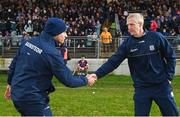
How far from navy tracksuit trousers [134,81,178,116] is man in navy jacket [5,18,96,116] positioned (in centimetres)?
152

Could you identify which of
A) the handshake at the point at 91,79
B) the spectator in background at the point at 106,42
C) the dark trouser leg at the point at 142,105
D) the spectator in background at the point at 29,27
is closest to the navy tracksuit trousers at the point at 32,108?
the handshake at the point at 91,79

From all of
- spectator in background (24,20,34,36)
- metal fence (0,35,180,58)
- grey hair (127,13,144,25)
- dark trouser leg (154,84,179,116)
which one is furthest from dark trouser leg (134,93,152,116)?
spectator in background (24,20,34,36)

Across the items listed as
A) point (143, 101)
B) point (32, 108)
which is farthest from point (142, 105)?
point (32, 108)

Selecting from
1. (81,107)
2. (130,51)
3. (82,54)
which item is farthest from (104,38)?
(130,51)

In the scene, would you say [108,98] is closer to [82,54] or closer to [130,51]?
[130,51]

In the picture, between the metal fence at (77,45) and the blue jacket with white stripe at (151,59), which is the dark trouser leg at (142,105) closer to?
the blue jacket with white stripe at (151,59)

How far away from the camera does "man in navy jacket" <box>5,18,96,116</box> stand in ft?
23.8

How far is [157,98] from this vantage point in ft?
27.9

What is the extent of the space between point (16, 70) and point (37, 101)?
510 mm

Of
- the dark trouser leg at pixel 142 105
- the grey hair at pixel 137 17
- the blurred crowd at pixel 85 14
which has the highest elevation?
the grey hair at pixel 137 17

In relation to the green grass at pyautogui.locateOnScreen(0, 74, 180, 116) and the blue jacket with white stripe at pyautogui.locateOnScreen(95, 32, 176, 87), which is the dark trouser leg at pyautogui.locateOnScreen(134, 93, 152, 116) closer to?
the blue jacket with white stripe at pyautogui.locateOnScreen(95, 32, 176, 87)

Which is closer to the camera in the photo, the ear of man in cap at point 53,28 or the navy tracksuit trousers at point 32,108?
the navy tracksuit trousers at point 32,108

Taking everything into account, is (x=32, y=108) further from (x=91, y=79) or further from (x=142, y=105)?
(x=142, y=105)

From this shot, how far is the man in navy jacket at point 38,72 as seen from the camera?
7.24 metres
